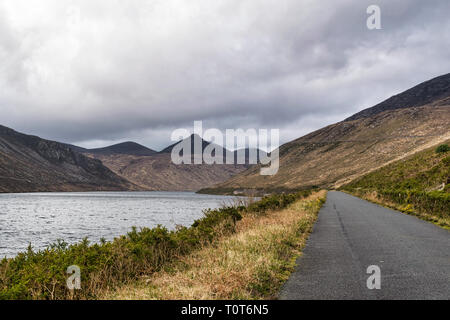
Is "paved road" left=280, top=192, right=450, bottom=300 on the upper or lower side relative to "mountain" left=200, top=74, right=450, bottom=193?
lower

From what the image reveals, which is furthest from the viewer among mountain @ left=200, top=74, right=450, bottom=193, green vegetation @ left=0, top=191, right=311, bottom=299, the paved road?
mountain @ left=200, top=74, right=450, bottom=193

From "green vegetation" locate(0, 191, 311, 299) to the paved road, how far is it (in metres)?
3.67

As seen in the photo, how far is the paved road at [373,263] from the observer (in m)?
6.33

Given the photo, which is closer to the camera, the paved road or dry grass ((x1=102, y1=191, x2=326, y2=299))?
dry grass ((x1=102, y1=191, x2=326, y2=299))

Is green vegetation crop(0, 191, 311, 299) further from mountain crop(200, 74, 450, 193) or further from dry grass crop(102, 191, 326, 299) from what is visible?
mountain crop(200, 74, 450, 193)

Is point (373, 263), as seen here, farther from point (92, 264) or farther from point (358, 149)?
point (358, 149)

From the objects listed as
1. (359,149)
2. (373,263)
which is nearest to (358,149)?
(359,149)

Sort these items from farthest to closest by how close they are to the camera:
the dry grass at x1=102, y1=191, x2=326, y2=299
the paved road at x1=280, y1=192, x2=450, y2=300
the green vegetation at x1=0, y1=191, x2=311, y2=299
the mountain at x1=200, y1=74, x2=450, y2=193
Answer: the mountain at x1=200, y1=74, x2=450, y2=193 < the green vegetation at x1=0, y1=191, x2=311, y2=299 < the paved road at x1=280, y1=192, x2=450, y2=300 < the dry grass at x1=102, y1=191, x2=326, y2=299

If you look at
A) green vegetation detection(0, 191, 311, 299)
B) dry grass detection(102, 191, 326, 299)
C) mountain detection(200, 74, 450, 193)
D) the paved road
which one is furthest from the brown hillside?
green vegetation detection(0, 191, 311, 299)

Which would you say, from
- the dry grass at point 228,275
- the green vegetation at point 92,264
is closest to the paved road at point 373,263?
the dry grass at point 228,275

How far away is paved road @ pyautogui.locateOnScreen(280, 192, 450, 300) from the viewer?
633 centimetres
